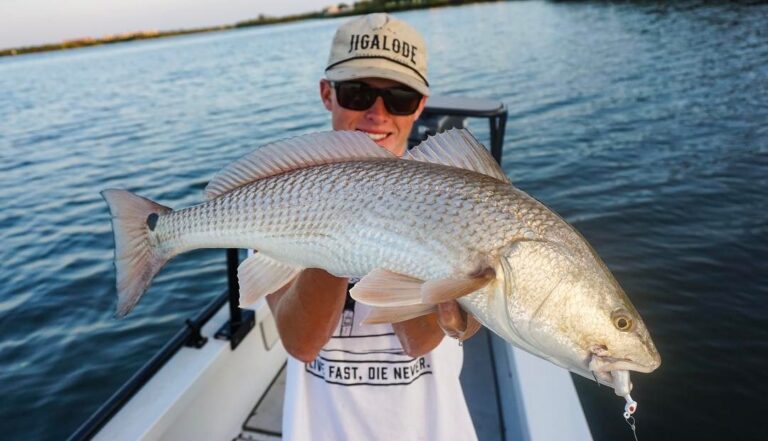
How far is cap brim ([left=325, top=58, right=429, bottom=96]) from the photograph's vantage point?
8.11 feet

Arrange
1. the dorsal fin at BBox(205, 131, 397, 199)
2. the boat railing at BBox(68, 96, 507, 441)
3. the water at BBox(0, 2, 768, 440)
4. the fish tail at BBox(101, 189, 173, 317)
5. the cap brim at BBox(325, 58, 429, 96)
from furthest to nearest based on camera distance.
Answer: the water at BBox(0, 2, 768, 440), the boat railing at BBox(68, 96, 507, 441), the cap brim at BBox(325, 58, 429, 96), the fish tail at BBox(101, 189, 173, 317), the dorsal fin at BBox(205, 131, 397, 199)

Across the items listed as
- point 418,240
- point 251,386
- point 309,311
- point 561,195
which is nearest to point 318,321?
point 309,311

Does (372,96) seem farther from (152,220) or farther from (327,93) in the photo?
(152,220)

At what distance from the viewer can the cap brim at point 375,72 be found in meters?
2.47

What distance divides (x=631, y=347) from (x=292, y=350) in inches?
55.4

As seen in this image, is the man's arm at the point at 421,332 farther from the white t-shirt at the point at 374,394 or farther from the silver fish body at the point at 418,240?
the silver fish body at the point at 418,240

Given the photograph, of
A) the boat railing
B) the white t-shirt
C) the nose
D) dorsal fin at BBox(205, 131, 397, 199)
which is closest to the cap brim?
the nose

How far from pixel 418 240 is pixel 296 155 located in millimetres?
638

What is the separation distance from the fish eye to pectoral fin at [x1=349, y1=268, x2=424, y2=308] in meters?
0.60

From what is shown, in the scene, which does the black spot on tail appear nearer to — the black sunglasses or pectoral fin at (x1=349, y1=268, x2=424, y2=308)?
pectoral fin at (x1=349, y1=268, x2=424, y2=308)

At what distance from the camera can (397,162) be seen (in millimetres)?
1733

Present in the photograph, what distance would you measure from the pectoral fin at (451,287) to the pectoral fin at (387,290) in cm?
7

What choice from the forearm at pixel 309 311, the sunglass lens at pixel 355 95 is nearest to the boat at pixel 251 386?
the forearm at pixel 309 311

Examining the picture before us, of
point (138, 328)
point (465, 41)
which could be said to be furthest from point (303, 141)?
point (465, 41)
